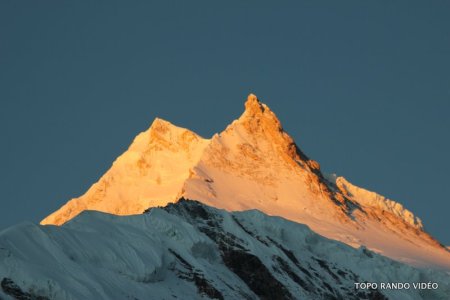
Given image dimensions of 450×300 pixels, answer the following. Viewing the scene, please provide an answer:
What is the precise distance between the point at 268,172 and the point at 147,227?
83.9 metres

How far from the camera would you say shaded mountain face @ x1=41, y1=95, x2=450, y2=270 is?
6511 inches

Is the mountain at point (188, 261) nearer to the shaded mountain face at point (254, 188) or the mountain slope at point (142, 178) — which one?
the shaded mountain face at point (254, 188)

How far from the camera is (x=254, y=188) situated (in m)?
173

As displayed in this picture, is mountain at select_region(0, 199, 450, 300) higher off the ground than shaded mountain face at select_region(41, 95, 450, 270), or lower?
lower

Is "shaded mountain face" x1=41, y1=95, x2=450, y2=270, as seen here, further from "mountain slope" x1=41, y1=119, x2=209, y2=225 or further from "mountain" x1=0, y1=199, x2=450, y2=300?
"mountain" x1=0, y1=199, x2=450, y2=300

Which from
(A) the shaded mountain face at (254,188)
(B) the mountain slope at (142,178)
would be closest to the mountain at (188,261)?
(A) the shaded mountain face at (254,188)

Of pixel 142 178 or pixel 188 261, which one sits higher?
pixel 142 178

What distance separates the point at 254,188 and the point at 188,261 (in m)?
79.5

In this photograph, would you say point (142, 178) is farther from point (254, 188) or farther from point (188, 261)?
point (188, 261)

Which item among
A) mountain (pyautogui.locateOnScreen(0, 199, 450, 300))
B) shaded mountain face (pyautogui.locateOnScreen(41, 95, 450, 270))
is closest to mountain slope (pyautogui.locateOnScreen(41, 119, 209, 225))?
shaded mountain face (pyautogui.locateOnScreen(41, 95, 450, 270))

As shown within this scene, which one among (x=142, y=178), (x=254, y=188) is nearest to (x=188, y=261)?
(x=254, y=188)

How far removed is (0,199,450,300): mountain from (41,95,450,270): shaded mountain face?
29.1 m

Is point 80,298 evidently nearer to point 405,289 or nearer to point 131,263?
point 131,263

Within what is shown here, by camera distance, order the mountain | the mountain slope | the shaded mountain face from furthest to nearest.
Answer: the mountain slope < the shaded mountain face < the mountain
